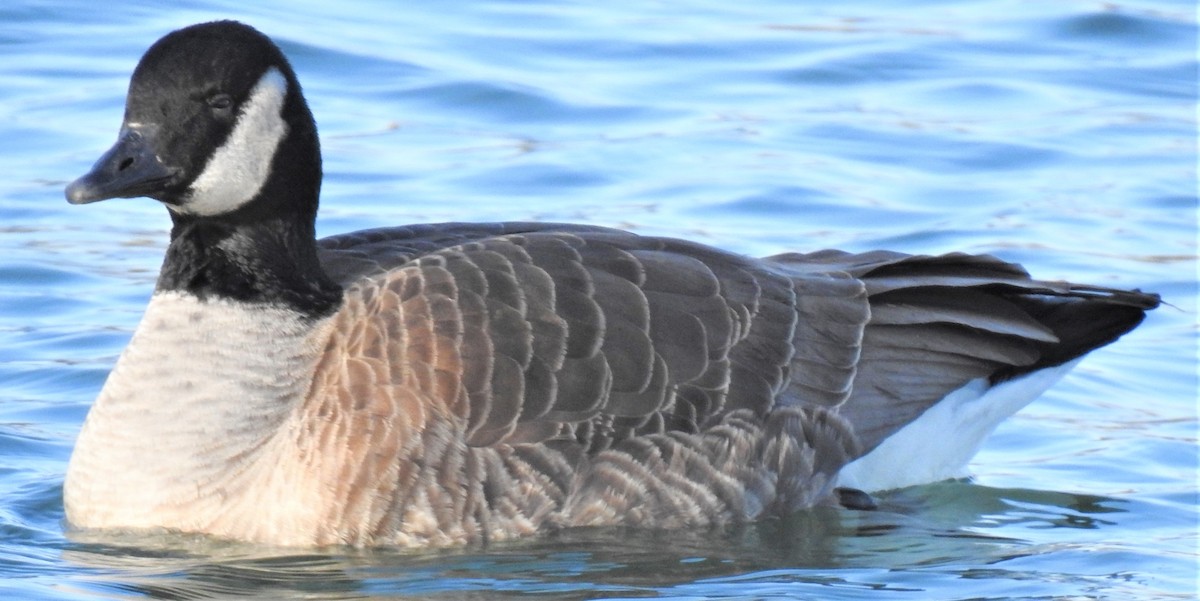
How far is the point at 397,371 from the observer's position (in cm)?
808

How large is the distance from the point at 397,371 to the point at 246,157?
3.59 feet

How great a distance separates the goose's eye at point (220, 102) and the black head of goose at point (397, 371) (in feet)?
0.04

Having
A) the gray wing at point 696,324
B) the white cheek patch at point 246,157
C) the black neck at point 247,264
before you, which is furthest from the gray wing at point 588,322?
the white cheek patch at point 246,157

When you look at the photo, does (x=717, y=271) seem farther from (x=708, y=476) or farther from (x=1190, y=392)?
(x=1190, y=392)

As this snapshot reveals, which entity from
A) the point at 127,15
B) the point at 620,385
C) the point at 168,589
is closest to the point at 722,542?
the point at 620,385

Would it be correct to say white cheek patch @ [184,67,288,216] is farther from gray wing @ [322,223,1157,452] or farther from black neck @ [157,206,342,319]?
gray wing @ [322,223,1157,452]

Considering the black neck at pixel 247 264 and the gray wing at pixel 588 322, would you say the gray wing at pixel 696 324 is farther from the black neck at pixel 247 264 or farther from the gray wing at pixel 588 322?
the black neck at pixel 247 264

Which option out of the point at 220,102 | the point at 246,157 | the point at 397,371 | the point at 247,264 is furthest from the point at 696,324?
the point at 220,102

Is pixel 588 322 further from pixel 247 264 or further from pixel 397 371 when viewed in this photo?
pixel 247 264

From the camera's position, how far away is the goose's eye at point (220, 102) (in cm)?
806

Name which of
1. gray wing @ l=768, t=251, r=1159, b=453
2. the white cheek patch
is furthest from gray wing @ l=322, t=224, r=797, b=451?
the white cheek patch

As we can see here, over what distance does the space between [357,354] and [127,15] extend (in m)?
9.42

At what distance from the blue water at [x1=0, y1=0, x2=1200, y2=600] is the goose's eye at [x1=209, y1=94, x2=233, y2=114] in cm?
177

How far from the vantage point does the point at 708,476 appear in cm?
859
